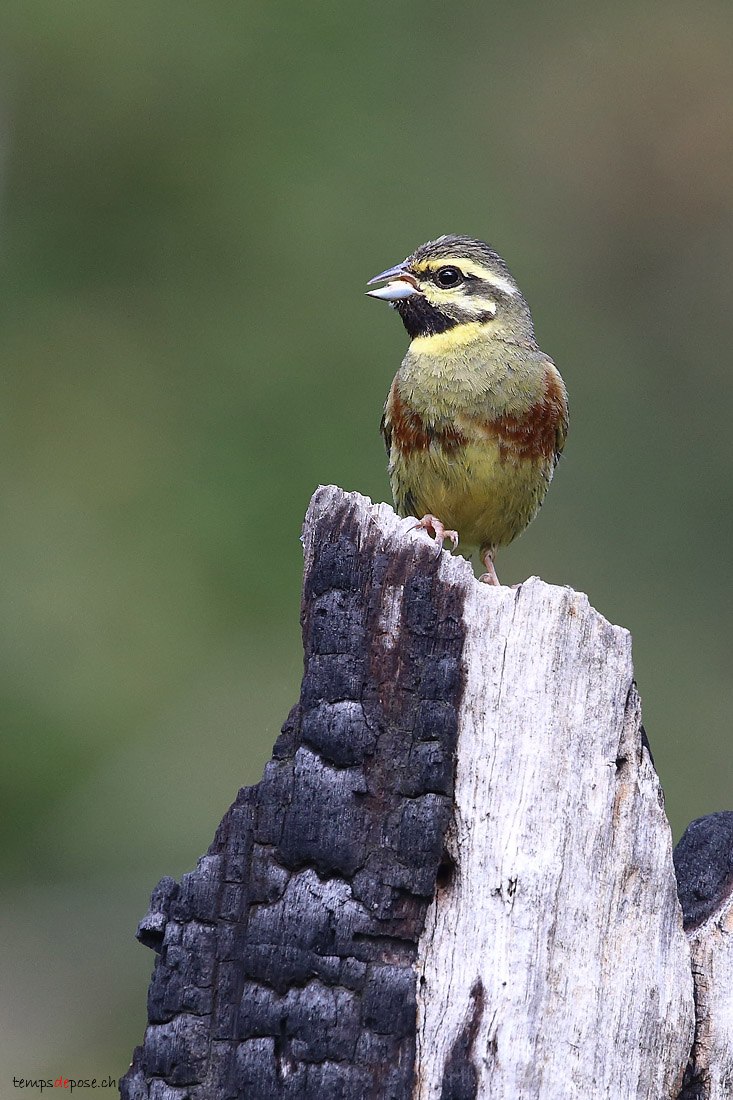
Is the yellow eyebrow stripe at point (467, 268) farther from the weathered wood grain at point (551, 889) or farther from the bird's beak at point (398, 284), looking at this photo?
the weathered wood grain at point (551, 889)

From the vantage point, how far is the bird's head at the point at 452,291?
6.55 meters

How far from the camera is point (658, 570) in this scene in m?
11.4

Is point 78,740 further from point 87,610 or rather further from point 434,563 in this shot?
point 434,563

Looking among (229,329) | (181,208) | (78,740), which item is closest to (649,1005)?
(78,740)

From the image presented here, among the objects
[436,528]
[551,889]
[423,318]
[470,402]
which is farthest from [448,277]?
[551,889]

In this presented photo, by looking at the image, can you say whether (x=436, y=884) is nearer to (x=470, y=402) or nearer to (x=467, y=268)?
(x=470, y=402)

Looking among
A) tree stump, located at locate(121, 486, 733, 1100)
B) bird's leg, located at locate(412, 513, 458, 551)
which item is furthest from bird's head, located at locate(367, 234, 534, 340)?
tree stump, located at locate(121, 486, 733, 1100)

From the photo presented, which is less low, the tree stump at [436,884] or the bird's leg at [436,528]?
the bird's leg at [436,528]


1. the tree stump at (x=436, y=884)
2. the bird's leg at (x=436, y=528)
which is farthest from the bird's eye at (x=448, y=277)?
the tree stump at (x=436, y=884)

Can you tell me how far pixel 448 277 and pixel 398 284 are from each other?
23 cm

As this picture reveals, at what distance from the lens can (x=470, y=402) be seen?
6250 mm

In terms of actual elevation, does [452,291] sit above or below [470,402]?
above

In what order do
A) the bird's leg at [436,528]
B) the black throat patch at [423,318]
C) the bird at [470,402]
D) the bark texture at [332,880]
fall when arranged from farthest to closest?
the black throat patch at [423,318]
the bird at [470,402]
the bird's leg at [436,528]
the bark texture at [332,880]

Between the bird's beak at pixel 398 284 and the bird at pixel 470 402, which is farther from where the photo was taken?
the bird's beak at pixel 398 284
